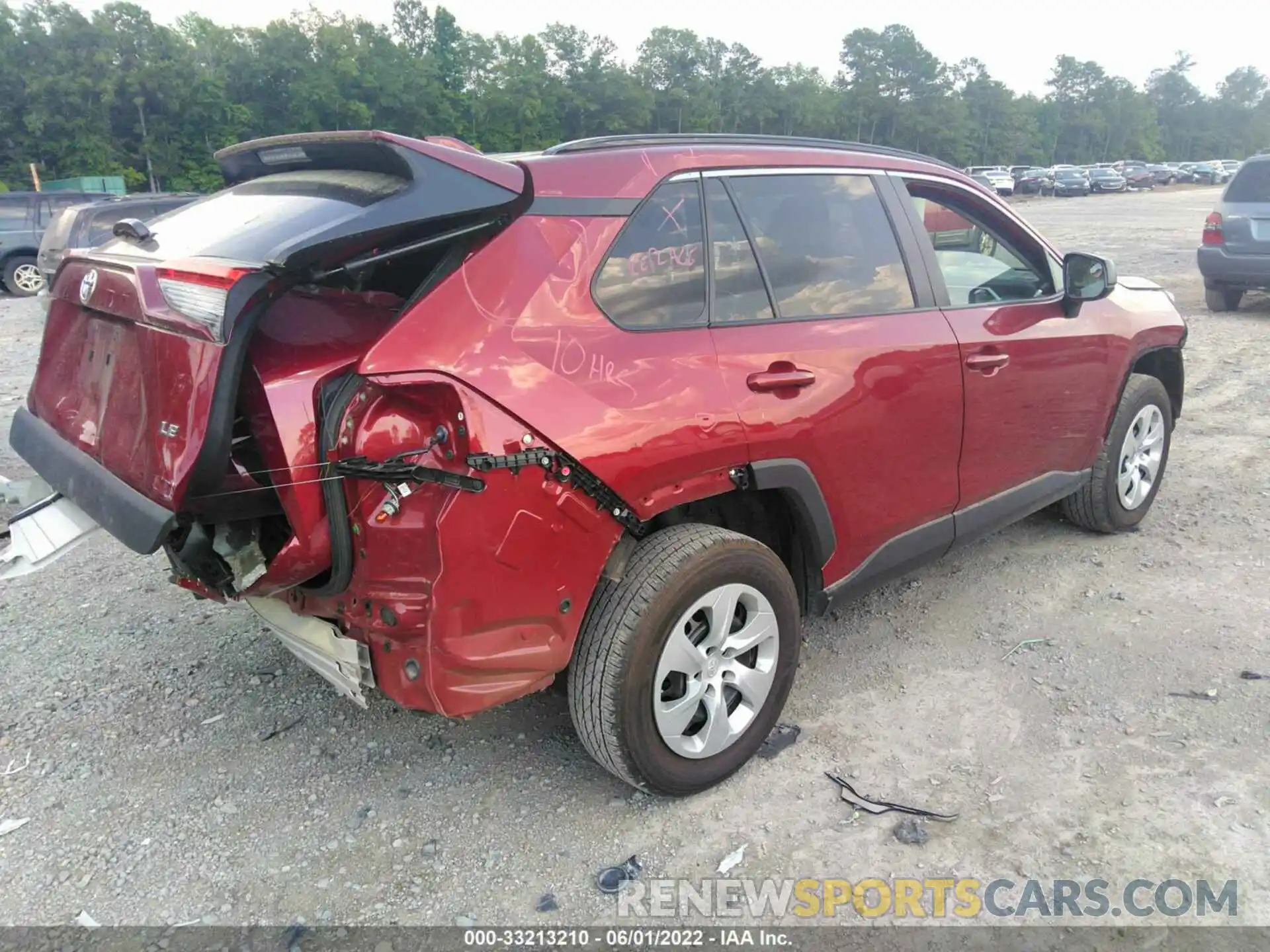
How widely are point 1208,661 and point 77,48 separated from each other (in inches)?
2113

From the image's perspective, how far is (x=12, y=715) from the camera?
318 centimetres

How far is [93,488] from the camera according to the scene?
7.97 feet

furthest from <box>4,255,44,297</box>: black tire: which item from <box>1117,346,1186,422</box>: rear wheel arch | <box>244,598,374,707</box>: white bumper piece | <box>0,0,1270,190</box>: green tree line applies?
<box>0,0,1270,190</box>: green tree line

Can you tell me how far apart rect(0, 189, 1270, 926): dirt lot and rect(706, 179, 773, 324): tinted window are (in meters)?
1.46

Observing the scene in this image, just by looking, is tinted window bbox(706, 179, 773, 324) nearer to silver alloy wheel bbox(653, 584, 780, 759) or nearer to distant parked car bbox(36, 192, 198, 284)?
silver alloy wheel bbox(653, 584, 780, 759)

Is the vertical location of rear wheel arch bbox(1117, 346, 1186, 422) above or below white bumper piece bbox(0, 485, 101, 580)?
above

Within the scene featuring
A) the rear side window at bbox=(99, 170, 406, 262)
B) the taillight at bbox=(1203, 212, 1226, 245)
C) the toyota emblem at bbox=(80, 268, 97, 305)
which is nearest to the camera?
the rear side window at bbox=(99, 170, 406, 262)

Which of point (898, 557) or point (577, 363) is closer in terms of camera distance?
point (577, 363)

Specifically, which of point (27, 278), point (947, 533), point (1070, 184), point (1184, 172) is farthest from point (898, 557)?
point (1184, 172)

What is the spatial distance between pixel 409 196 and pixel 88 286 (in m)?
1.10

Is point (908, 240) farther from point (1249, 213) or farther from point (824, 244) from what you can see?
point (1249, 213)

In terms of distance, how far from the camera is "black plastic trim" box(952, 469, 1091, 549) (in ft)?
11.8

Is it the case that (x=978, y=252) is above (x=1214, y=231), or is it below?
above

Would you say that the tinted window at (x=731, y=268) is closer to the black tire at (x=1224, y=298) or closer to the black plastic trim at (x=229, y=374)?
the black plastic trim at (x=229, y=374)
